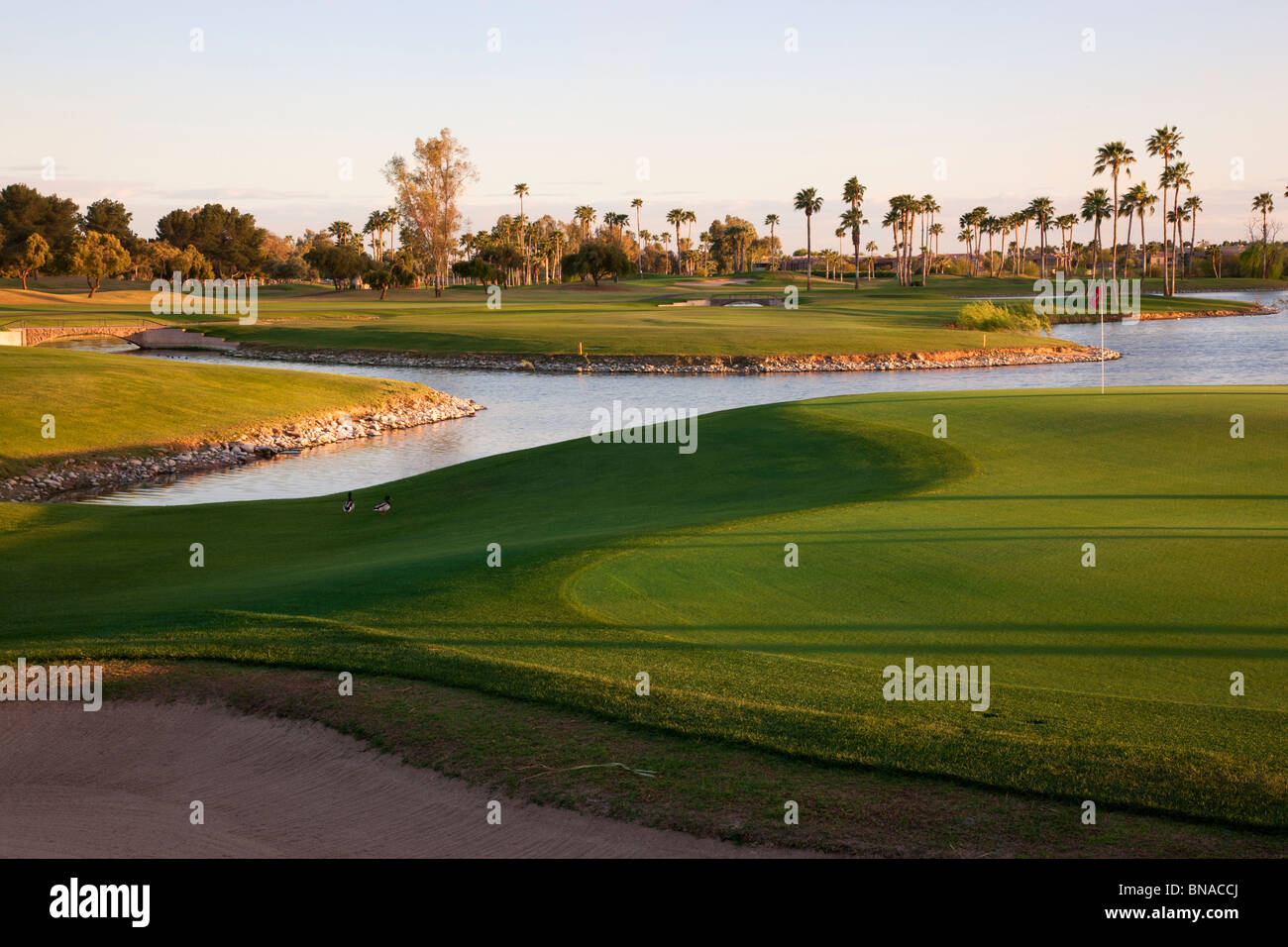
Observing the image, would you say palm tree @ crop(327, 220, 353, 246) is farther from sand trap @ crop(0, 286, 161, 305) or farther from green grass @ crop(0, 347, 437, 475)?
green grass @ crop(0, 347, 437, 475)

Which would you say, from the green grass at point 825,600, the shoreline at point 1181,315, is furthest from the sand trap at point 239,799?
the shoreline at point 1181,315

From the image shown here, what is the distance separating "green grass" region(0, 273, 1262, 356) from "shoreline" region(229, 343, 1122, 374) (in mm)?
1168

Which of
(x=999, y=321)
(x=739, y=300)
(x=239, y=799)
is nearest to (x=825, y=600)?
(x=239, y=799)

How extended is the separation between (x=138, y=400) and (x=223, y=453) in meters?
5.87

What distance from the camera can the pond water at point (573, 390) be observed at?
33.8 m

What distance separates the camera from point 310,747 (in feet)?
28.3

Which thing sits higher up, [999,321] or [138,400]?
[999,321]

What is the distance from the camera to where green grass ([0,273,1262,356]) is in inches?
2938

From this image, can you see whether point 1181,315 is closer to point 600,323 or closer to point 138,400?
point 600,323

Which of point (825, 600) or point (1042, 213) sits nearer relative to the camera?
point (825, 600)

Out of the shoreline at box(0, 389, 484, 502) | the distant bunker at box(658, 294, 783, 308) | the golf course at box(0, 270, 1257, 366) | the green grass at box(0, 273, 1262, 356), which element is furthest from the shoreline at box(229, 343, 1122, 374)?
the distant bunker at box(658, 294, 783, 308)

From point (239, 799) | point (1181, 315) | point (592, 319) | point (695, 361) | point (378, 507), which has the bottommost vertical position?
point (239, 799)

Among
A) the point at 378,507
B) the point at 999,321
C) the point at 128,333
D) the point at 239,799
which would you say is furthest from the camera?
the point at 999,321

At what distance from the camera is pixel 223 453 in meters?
37.1
